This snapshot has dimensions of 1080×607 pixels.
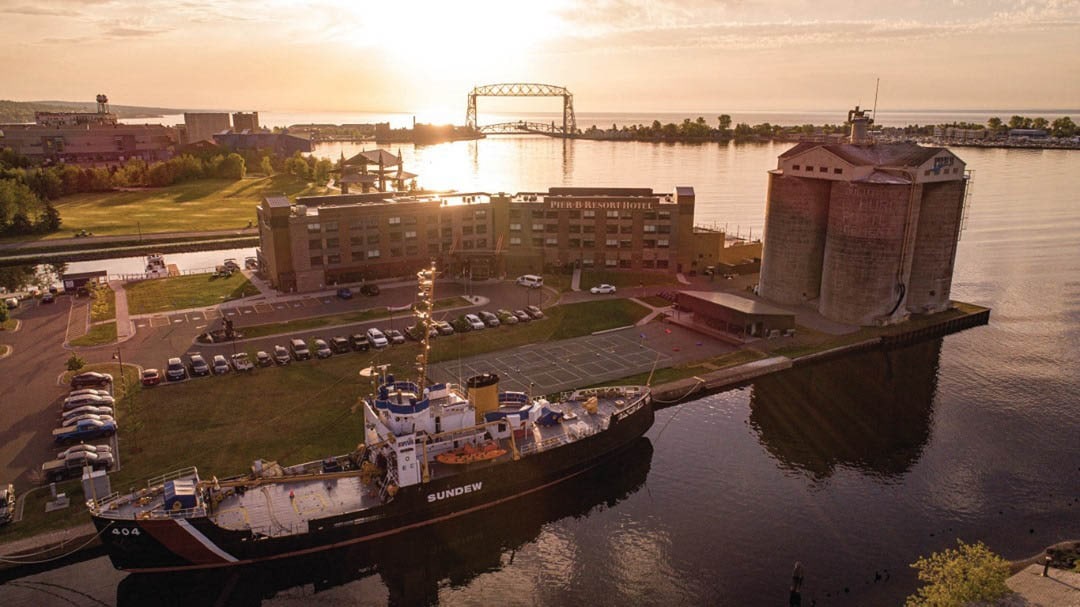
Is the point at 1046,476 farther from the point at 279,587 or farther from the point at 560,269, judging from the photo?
the point at 560,269

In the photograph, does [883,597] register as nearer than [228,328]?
Yes

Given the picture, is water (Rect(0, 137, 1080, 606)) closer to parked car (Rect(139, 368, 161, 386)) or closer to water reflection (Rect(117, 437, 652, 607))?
water reflection (Rect(117, 437, 652, 607))

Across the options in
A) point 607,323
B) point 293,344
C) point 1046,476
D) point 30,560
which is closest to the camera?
point 30,560

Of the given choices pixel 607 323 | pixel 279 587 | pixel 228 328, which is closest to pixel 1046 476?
pixel 607 323

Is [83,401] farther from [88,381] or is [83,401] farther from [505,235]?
[505,235]

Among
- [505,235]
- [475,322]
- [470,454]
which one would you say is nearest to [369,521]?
[470,454]

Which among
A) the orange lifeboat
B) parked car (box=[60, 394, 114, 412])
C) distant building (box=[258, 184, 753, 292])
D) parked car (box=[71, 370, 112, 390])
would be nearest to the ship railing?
the orange lifeboat

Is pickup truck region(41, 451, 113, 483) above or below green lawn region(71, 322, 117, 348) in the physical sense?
below
